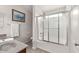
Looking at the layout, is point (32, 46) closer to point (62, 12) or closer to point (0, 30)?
point (0, 30)

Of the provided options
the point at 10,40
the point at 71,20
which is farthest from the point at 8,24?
the point at 71,20

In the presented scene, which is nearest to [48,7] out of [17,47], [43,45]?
[43,45]

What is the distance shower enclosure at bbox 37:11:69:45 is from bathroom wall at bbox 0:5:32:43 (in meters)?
0.18

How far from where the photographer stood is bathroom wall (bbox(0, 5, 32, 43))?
34.5 inches

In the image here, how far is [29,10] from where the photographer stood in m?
1.01

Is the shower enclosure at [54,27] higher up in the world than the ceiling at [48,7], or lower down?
lower down

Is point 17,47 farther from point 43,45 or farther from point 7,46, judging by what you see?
point 43,45

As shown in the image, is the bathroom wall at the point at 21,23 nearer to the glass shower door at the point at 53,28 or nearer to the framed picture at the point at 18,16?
the framed picture at the point at 18,16

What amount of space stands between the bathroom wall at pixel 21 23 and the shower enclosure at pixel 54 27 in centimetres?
18

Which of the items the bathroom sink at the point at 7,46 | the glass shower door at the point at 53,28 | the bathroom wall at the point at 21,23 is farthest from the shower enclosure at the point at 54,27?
the bathroom sink at the point at 7,46

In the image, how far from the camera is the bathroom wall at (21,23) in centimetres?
88

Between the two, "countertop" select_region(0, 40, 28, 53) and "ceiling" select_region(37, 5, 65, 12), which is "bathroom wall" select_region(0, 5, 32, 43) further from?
"ceiling" select_region(37, 5, 65, 12)

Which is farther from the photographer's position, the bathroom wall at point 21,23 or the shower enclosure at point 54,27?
the shower enclosure at point 54,27
